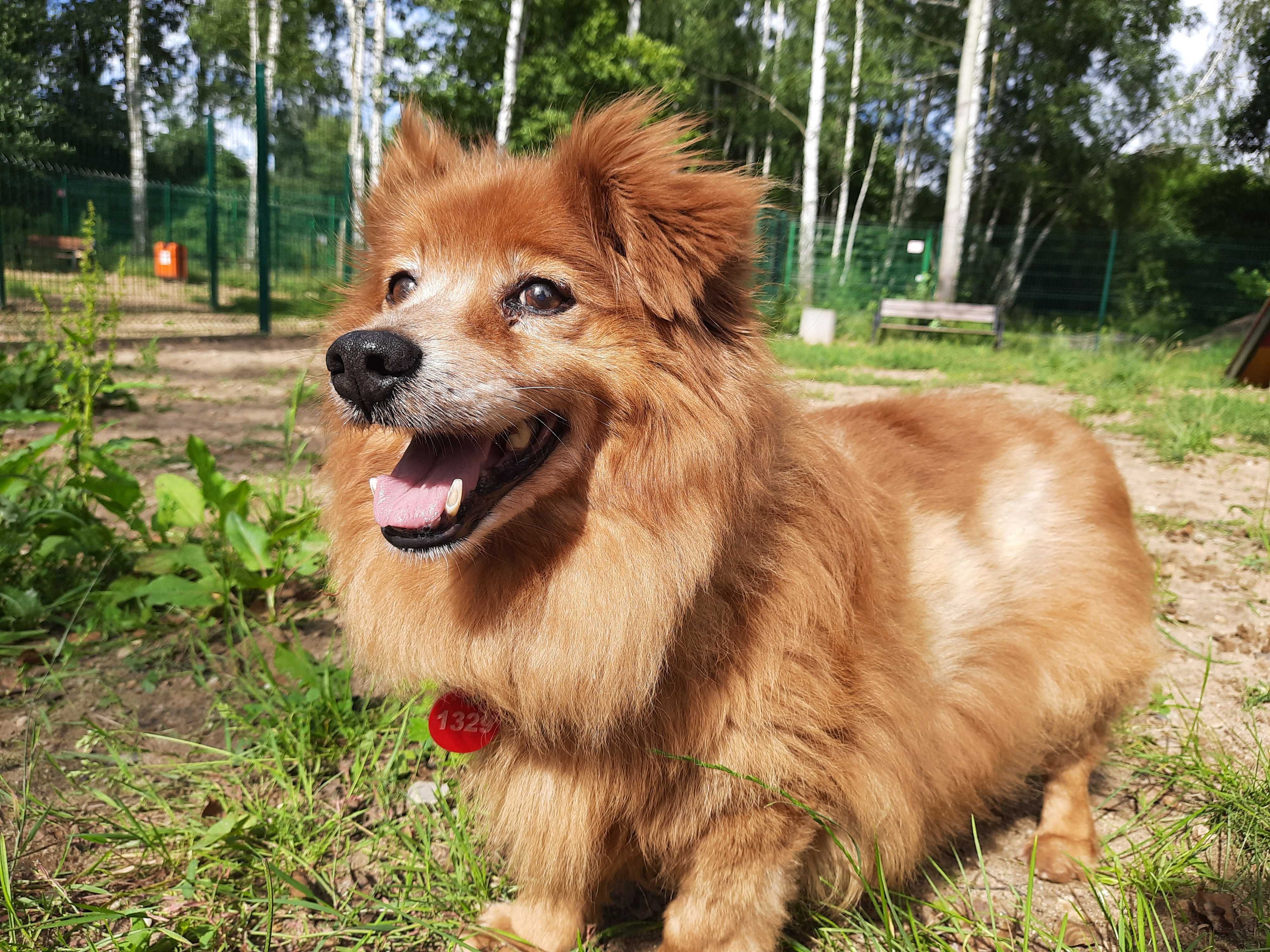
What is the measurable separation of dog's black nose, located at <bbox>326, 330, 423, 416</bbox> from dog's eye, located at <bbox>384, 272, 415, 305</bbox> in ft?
1.45

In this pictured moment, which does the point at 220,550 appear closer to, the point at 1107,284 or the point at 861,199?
the point at 1107,284

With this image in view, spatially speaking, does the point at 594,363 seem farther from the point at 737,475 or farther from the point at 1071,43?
the point at 1071,43

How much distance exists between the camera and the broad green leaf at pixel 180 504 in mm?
3350

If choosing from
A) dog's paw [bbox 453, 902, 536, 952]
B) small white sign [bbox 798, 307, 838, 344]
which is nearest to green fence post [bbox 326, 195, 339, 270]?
dog's paw [bbox 453, 902, 536, 952]

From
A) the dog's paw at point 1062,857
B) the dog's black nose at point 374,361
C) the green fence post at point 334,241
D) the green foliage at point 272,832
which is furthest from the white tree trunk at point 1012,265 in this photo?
the dog's black nose at point 374,361

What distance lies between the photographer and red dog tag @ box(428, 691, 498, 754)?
1930 millimetres

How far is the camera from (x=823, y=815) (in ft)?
6.22

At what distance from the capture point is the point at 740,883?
1.86 m

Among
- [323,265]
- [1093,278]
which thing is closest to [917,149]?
[1093,278]

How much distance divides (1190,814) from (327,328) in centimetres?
290

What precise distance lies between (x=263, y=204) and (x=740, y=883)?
12442 mm

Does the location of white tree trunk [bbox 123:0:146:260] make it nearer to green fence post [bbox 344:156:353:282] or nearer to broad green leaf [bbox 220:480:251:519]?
broad green leaf [bbox 220:480:251:519]

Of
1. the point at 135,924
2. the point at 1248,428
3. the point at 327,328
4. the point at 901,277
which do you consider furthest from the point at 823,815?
the point at 901,277

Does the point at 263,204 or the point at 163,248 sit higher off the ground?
the point at 263,204
